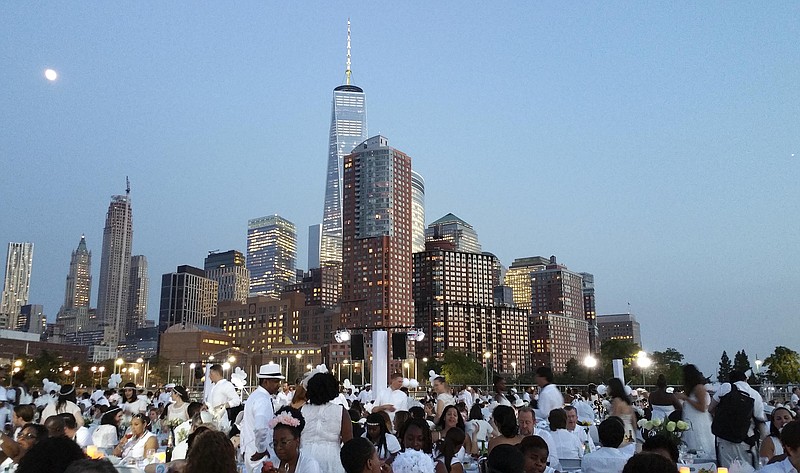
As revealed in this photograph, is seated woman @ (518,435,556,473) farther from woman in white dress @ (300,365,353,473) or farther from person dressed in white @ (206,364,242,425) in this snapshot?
person dressed in white @ (206,364,242,425)

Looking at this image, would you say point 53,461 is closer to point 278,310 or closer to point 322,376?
point 322,376

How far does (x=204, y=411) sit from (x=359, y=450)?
6.15 m

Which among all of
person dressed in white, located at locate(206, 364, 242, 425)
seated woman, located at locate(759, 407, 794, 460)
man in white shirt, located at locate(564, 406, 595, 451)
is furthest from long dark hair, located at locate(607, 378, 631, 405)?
person dressed in white, located at locate(206, 364, 242, 425)

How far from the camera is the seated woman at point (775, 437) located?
7172 mm

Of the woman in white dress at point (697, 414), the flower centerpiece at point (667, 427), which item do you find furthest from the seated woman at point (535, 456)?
the woman in white dress at point (697, 414)

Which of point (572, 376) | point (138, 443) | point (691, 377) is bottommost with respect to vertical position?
point (572, 376)

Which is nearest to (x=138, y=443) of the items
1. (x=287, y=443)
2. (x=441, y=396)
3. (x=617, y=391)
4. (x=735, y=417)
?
(x=287, y=443)

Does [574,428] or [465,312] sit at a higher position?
[465,312]

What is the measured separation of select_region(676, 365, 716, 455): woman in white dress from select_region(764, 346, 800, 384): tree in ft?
181

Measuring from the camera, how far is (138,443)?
927 centimetres

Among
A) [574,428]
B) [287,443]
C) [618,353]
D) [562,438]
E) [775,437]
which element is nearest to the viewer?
[287,443]

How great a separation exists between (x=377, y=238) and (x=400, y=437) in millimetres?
160656

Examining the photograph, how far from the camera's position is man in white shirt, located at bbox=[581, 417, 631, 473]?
6062 millimetres

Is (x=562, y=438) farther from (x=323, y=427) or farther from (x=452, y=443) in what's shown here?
(x=323, y=427)
